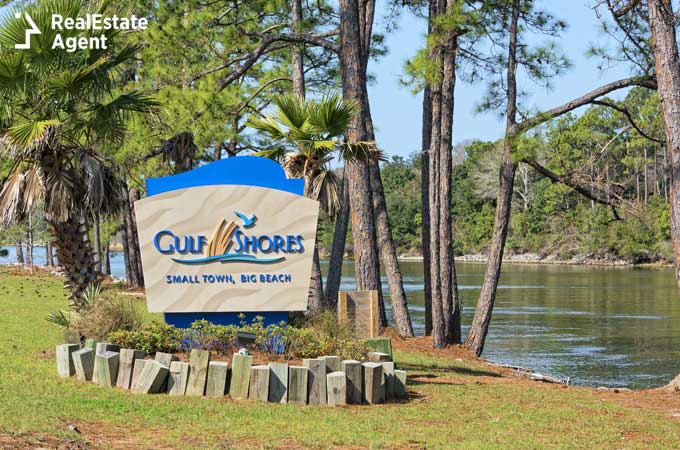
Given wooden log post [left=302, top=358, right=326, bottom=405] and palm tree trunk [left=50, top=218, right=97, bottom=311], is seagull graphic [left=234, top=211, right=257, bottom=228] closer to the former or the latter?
wooden log post [left=302, top=358, right=326, bottom=405]

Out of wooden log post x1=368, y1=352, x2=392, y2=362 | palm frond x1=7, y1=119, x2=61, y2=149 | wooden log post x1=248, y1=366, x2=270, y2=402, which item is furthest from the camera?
palm frond x1=7, y1=119, x2=61, y2=149

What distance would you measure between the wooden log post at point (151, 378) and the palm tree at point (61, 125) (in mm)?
4412

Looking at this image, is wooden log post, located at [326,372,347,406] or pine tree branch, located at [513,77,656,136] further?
pine tree branch, located at [513,77,656,136]

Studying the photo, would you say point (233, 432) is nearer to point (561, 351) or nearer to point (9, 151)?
point (9, 151)

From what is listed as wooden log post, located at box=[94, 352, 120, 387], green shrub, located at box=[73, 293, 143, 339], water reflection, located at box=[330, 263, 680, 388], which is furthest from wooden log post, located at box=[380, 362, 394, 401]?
water reflection, located at box=[330, 263, 680, 388]

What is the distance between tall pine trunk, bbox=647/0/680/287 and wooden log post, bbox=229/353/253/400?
6.31m

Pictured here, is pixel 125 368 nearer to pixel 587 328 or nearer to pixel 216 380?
pixel 216 380

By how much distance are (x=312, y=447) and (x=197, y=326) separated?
3631 millimetres

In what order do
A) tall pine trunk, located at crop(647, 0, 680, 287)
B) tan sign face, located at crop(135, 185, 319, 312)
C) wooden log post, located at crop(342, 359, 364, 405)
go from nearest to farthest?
wooden log post, located at crop(342, 359, 364, 405) → tan sign face, located at crop(135, 185, 319, 312) → tall pine trunk, located at crop(647, 0, 680, 287)

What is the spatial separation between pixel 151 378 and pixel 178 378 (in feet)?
0.90

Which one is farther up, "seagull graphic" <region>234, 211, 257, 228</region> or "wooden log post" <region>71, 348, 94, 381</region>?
"seagull graphic" <region>234, 211, 257, 228</region>

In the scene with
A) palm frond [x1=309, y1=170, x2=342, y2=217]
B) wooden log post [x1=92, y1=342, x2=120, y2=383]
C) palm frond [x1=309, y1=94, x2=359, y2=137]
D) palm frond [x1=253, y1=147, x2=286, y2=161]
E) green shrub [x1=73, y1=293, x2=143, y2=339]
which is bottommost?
wooden log post [x1=92, y1=342, x2=120, y2=383]

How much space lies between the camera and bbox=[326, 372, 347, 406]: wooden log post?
370 inches

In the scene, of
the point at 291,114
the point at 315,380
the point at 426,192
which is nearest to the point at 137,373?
the point at 315,380
